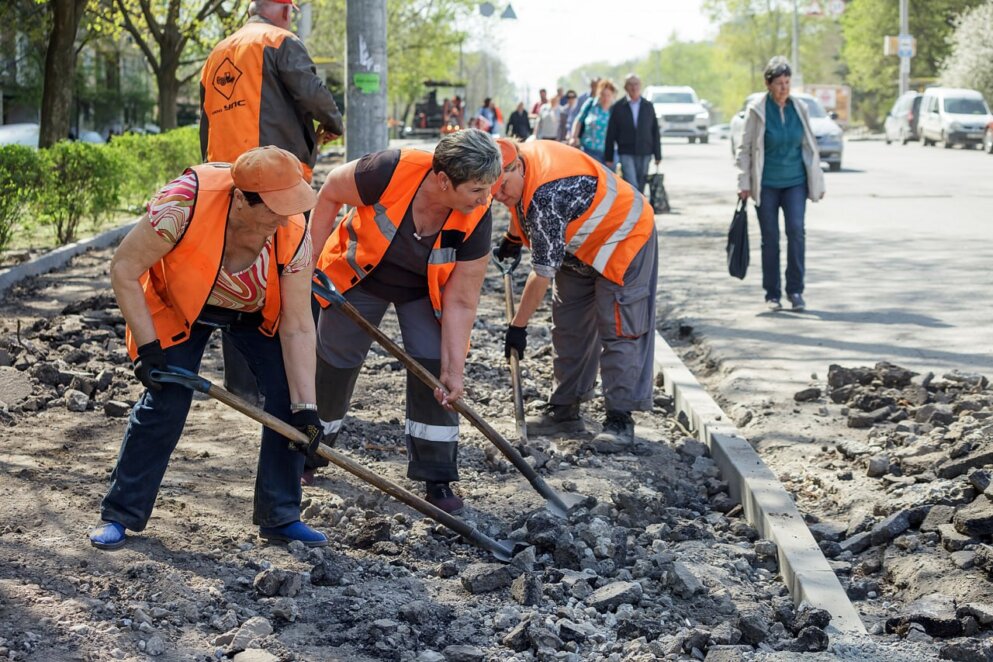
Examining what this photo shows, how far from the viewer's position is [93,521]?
15.1ft

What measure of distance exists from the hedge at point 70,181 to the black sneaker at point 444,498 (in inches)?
252

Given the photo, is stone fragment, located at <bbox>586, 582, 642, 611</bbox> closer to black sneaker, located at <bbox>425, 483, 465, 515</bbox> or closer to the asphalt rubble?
the asphalt rubble

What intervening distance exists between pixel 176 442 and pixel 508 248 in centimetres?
238

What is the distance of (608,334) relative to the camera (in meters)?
6.16

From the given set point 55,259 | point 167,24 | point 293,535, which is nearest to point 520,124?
point 167,24

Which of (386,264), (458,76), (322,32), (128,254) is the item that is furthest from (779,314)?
(458,76)

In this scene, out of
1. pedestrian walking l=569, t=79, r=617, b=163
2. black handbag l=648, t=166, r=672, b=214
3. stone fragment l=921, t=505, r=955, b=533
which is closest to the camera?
stone fragment l=921, t=505, r=955, b=533

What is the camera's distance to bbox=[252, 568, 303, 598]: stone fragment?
4.14 m

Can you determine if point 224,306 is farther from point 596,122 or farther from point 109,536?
point 596,122

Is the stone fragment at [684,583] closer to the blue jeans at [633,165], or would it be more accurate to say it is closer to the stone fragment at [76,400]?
the stone fragment at [76,400]

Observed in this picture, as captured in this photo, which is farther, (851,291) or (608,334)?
(851,291)

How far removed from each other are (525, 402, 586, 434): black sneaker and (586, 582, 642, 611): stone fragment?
2.17 metres

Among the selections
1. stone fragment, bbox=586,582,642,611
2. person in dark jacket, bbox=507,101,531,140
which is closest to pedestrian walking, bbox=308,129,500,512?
stone fragment, bbox=586,582,642,611

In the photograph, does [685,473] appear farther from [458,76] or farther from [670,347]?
[458,76]
